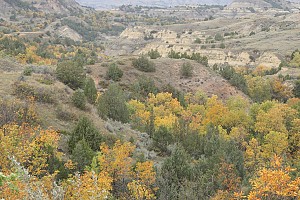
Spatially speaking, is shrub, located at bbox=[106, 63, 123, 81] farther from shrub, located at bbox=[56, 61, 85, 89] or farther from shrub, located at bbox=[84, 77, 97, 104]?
shrub, located at bbox=[84, 77, 97, 104]

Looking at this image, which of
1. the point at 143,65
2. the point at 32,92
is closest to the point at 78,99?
the point at 32,92

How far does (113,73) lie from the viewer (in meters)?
68.7

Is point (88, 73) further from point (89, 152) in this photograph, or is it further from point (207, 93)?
point (89, 152)

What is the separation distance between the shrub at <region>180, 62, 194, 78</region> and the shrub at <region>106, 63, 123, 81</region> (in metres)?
16.5

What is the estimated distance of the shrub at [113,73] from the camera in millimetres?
68625

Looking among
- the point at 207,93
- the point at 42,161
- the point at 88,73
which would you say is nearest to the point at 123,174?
the point at 42,161

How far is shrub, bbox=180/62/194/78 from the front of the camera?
7856 cm

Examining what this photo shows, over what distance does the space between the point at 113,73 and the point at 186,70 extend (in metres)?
18.8

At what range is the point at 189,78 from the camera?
78.8m

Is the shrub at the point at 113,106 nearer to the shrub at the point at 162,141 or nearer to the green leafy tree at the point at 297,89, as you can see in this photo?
the shrub at the point at 162,141

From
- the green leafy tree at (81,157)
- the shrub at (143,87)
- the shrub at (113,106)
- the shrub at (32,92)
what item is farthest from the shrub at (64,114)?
the shrub at (143,87)

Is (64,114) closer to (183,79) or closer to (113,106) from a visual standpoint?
(113,106)

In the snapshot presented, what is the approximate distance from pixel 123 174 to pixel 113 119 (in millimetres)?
16406

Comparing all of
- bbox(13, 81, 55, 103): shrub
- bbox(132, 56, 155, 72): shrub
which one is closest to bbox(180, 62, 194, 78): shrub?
bbox(132, 56, 155, 72): shrub
